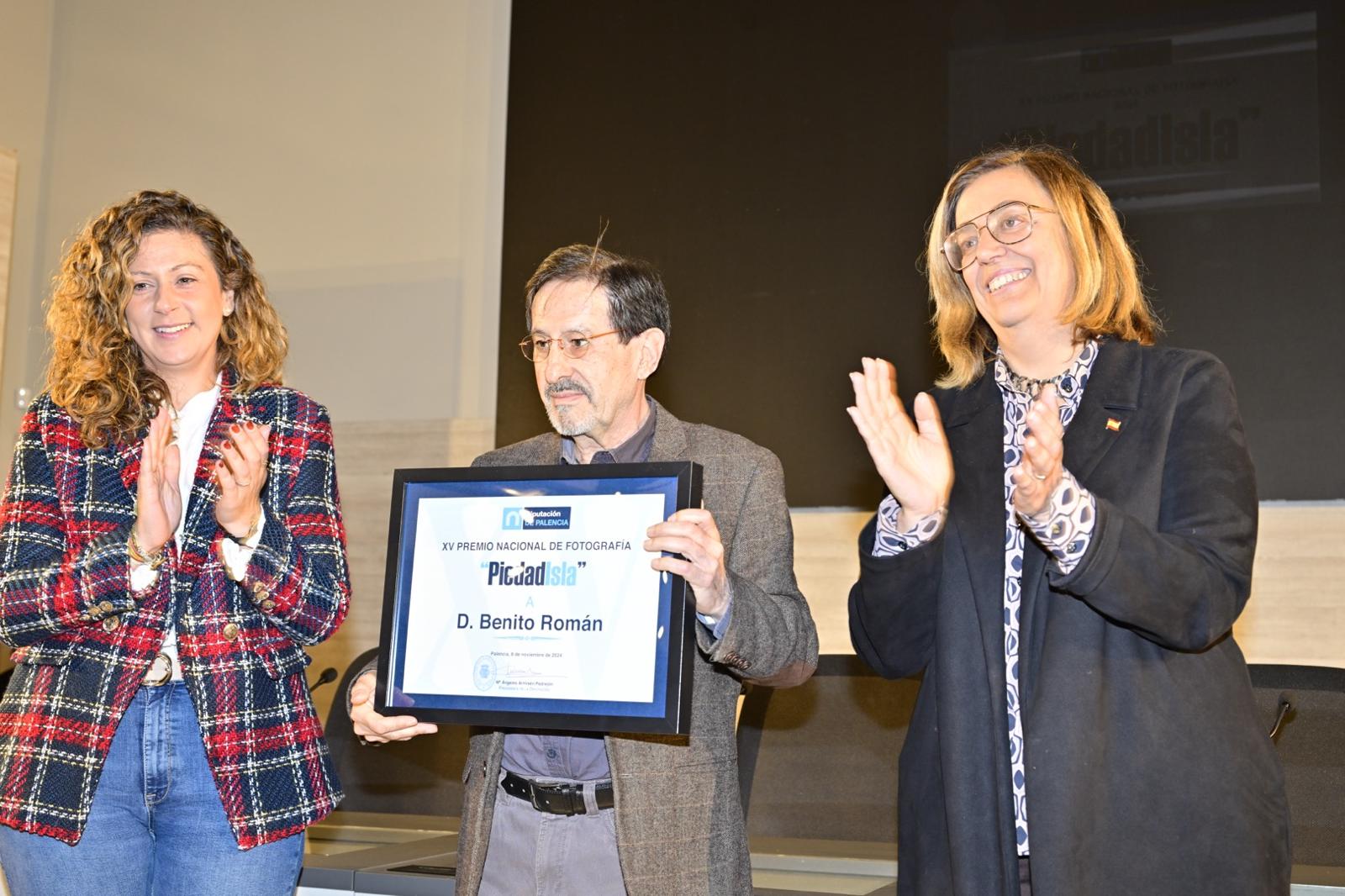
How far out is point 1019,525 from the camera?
1.99 meters

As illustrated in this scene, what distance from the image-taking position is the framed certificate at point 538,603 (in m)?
1.95

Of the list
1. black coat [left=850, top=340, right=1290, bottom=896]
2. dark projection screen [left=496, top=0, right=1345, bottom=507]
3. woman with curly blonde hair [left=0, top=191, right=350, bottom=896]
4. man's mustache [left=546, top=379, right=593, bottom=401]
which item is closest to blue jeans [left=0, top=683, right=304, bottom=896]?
woman with curly blonde hair [left=0, top=191, right=350, bottom=896]

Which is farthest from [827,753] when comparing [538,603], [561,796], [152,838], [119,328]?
[119,328]

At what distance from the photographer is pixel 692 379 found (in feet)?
15.1

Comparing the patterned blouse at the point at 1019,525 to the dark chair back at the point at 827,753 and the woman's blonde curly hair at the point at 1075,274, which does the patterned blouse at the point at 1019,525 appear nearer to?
the woman's blonde curly hair at the point at 1075,274

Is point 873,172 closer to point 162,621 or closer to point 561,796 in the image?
point 561,796

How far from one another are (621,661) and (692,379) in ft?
8.83

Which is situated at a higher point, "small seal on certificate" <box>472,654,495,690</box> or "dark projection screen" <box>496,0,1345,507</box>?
"dark projection screen" <box>496,0,1345,507</box>

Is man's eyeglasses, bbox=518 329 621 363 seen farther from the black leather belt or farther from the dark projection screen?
the dark projection screen

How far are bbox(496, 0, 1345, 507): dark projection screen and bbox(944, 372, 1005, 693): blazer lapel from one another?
1971 mm

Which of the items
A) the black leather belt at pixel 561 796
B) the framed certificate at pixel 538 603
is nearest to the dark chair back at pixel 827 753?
the black leather belt at pixel 561 796

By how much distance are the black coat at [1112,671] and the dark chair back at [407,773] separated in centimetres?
171

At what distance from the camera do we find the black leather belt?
2047 millimetres

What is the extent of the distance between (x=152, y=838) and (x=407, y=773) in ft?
4.96
